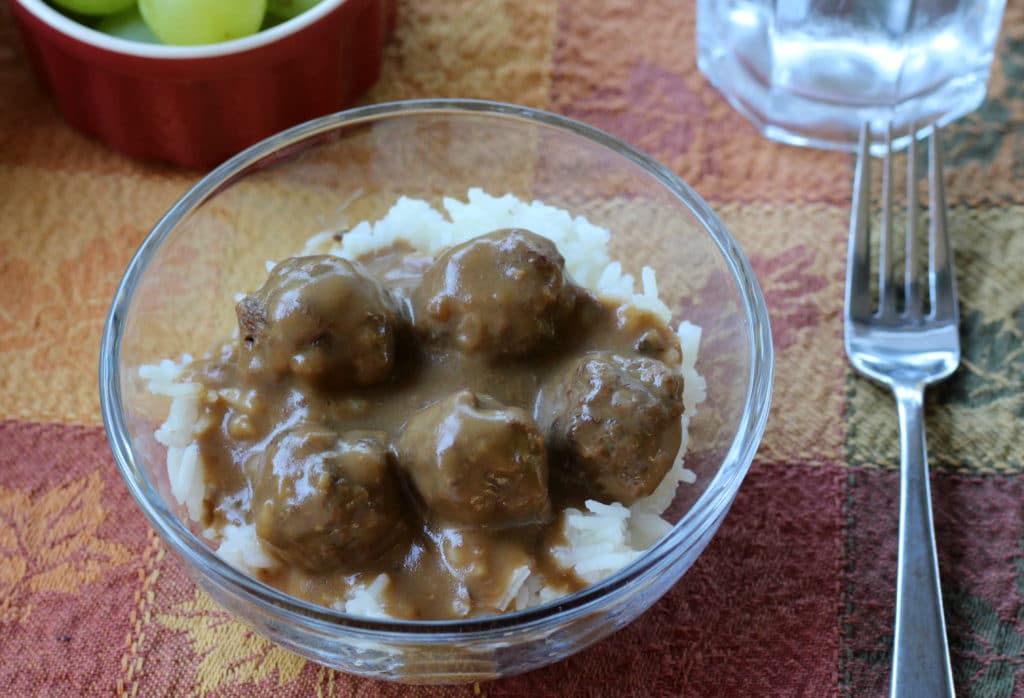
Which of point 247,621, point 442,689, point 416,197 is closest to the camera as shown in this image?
point 247,621

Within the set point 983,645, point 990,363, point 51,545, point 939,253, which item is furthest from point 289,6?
point 983,645

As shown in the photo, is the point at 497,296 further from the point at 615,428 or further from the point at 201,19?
the point at 201,19

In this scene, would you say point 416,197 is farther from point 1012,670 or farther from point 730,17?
point 1012,670

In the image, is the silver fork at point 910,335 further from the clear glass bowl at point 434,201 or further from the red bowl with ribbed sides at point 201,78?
the red bowl with ribbed sides at point 201,78

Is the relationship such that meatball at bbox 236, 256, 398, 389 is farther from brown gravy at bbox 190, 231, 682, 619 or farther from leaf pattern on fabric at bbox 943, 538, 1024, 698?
leaf pattern on fabric at bbox 943, 538, 1024, 698

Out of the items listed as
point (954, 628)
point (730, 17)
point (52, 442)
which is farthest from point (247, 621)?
point (730, 17)

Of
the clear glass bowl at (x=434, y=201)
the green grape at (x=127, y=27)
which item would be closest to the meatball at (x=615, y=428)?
the clear glass bowl at (x=434, y=201)
